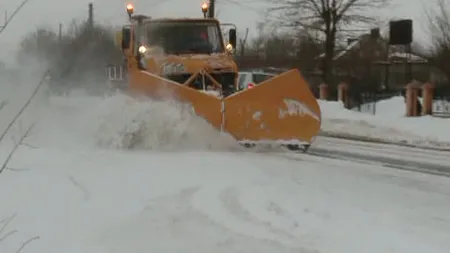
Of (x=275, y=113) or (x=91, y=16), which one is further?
(x=91, y=16)

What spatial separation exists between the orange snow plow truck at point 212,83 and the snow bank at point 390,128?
451cm

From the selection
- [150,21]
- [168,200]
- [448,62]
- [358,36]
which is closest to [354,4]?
[358,36]

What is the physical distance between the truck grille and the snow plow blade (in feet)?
4.23

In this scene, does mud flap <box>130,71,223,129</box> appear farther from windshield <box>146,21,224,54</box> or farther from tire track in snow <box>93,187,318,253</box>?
tire track in snow <box>93,187,318,253</box>

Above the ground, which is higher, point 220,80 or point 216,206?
point 220,80

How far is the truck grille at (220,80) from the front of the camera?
482 inches

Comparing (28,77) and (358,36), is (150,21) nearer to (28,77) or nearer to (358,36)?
(28,77)

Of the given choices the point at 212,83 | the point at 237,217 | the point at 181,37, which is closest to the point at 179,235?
the point at 237,217

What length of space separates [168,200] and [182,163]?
2348mm

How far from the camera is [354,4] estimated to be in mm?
37000

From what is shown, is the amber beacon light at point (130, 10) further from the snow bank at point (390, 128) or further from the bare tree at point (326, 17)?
the bare tree at point (326, 17)

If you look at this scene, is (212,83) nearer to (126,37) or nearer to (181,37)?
(181,37)

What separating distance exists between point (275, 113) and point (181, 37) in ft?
9.14

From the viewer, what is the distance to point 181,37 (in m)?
12.7
